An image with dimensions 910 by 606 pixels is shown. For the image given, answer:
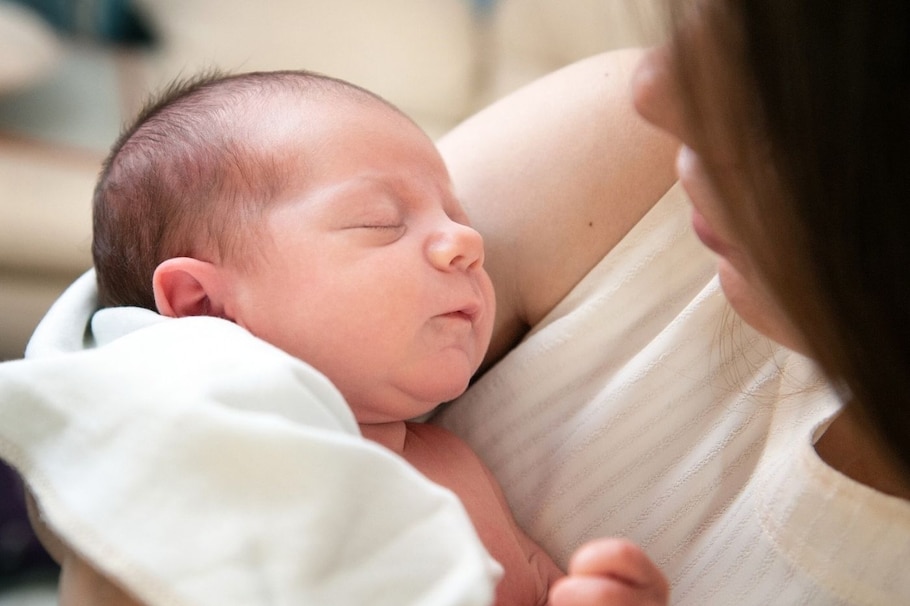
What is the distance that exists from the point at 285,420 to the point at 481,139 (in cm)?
47

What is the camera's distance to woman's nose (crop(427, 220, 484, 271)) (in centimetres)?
69

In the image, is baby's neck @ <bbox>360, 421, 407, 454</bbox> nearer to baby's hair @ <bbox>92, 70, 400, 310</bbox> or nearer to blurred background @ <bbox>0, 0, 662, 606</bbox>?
baby's hair @ <bbox>92, 70, 400, 310</bbox>

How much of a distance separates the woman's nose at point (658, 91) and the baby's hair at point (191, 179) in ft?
0.99

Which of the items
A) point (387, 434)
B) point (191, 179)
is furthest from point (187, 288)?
point (387, 434)

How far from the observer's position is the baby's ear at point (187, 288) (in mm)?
690

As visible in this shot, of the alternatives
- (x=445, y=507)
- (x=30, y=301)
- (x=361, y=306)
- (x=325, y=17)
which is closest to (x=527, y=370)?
(x=361, y=306)

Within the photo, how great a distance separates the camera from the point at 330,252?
68 cm

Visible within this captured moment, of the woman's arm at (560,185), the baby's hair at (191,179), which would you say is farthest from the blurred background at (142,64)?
the baby's hair at (191,179)

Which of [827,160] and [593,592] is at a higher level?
[827,160]

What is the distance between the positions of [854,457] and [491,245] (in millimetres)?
375

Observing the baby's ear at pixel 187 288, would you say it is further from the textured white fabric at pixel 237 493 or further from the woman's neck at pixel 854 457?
the woman's neck at pixel 854 457

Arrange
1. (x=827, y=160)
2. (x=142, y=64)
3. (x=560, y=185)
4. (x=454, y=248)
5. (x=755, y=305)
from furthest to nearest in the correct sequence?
(x=142, y=64)
(x=560, y=185)
(x=454, y=248)
(x=755, y=305)
(x=827, y=160)

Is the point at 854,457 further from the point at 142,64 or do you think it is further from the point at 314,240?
the point at 142,64

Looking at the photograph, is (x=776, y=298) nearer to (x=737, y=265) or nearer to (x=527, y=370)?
(x=737, y=265)
